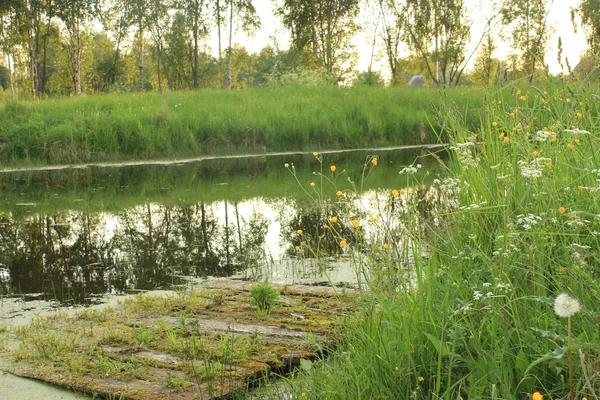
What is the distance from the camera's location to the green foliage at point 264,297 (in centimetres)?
400

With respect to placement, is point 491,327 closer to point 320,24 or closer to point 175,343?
point 175,343

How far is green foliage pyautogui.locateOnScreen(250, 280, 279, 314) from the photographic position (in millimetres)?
3996

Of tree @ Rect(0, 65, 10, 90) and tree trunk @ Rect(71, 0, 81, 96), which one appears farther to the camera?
tree @ Rect(0, 65, 10, 90)

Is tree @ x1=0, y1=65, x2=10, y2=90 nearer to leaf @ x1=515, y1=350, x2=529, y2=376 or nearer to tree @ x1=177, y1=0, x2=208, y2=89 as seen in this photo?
tree @ x1=177, y1=0, x2=208, y2=89

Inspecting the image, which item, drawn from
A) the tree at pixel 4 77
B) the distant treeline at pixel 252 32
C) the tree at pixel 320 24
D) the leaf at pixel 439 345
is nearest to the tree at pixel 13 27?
the distant treeline at pixel 252 32

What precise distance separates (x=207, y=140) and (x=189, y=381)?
13341 millimetres

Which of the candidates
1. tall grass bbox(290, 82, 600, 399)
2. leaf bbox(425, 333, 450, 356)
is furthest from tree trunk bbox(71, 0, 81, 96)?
leaf bbox(425, 333, 450, 356)

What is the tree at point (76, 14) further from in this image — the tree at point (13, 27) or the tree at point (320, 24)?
the tree at point (320, 24)

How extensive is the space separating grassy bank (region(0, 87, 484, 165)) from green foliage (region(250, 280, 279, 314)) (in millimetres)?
10916

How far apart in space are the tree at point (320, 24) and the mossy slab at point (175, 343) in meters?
33.1

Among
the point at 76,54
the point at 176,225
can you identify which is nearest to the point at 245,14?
the point at 76,54

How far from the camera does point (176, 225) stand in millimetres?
7719

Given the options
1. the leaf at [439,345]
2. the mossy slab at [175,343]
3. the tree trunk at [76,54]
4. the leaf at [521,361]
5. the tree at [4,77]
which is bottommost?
the mossy slab at [175,343]

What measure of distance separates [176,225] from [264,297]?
3913 millimetres
